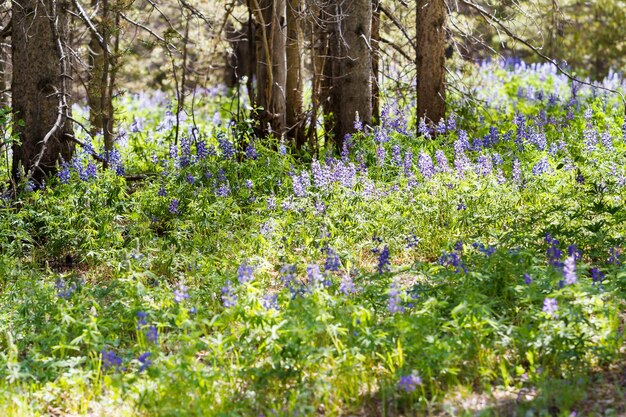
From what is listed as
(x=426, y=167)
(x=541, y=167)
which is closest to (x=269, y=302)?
(x=426, y=167)

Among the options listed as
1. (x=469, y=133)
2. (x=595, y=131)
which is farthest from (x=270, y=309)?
(x=469, y=133)

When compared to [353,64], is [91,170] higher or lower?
lower

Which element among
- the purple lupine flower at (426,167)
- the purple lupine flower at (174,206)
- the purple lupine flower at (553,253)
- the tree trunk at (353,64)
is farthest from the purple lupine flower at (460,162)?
the purple lupine flower at (174,206)

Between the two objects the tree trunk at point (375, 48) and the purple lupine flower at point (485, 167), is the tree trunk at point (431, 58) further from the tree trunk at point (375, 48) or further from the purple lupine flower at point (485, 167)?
the purple lupine flower at point (485, 167)

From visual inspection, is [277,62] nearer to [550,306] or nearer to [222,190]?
[222,190]

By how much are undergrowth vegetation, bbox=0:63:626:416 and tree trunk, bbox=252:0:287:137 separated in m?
0.48

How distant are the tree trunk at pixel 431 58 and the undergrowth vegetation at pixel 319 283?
818 millimetres

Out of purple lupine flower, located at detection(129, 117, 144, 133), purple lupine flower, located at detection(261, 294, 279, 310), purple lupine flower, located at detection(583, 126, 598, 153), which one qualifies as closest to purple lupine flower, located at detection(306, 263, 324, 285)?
purple lupine flower, located at detection(261, 294, 279, 310)

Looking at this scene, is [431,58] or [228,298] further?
[431,58]

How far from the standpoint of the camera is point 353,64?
1009cm

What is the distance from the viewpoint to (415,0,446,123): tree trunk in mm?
10289

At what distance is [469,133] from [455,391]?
7123mm

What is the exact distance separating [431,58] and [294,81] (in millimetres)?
1678

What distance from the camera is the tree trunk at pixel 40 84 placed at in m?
8.05
